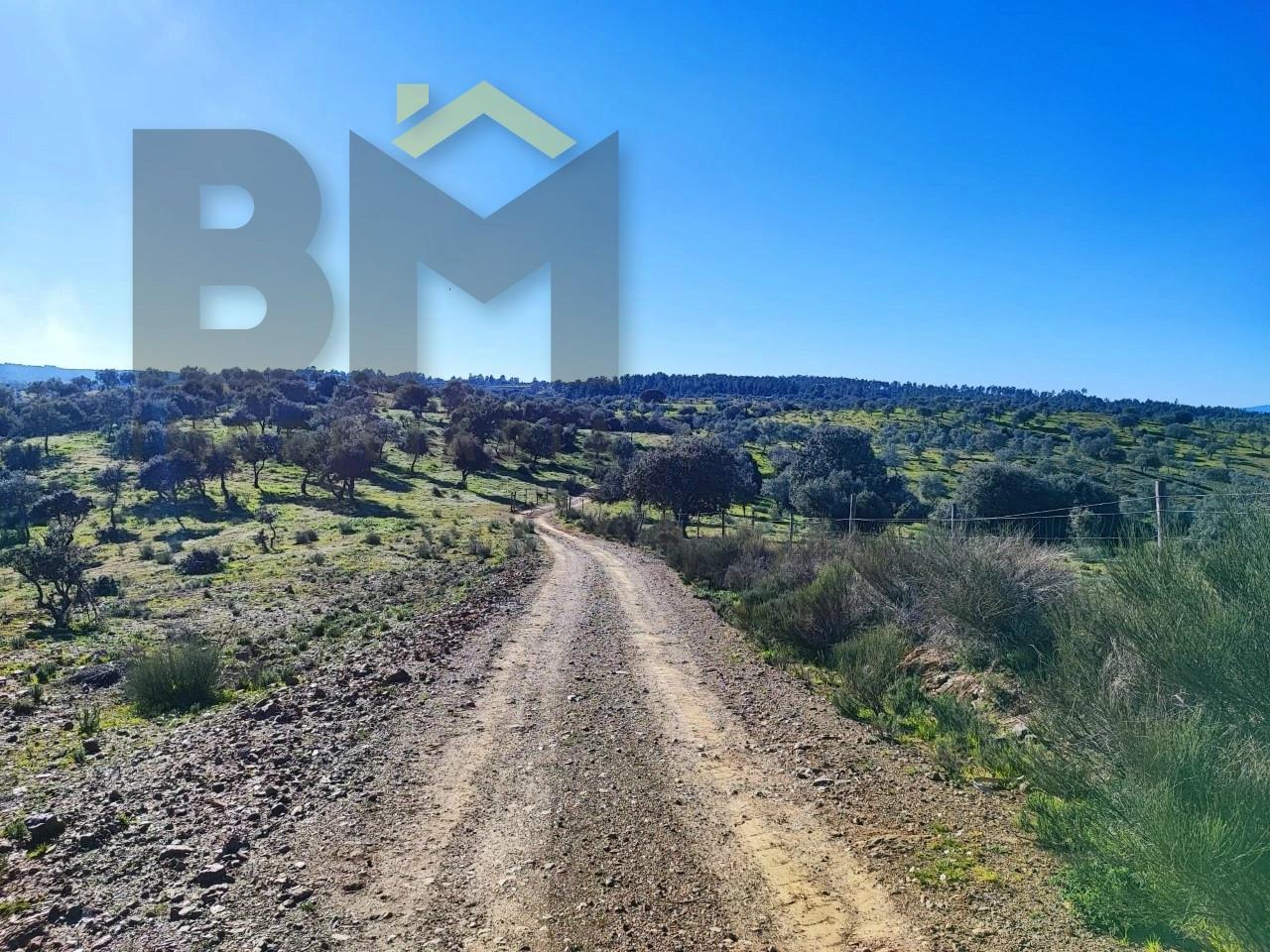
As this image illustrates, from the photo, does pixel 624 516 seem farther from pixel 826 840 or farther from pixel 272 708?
pixel 826 840

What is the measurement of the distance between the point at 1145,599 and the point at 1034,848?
2.56 meters

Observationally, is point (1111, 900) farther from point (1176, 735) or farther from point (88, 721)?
point (88, 721)

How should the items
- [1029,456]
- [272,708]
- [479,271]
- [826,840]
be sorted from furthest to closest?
[1029,456], [479,271], [272,708], [826,840]

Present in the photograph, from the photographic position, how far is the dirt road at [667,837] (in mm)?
4621

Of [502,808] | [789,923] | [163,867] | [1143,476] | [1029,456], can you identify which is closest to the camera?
[789,923]

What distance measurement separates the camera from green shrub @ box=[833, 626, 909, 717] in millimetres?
9469

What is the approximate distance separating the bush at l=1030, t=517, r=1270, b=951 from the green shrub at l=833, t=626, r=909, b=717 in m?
2.60

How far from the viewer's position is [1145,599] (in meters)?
6.56

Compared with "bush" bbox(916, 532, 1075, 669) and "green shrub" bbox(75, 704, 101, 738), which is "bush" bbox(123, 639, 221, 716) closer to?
"green shrub" bbox(75, 704, 101, 738)

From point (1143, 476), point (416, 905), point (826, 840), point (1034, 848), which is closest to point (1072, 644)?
point (1034, 848)

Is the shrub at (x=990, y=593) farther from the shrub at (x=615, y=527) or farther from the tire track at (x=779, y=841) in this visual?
the shrub at (x=615, y=527)

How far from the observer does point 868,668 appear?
9.77m

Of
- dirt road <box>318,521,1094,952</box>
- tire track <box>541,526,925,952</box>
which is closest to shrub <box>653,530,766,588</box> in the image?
tire track <box>541,526,925,952</box>

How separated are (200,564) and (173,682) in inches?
669
